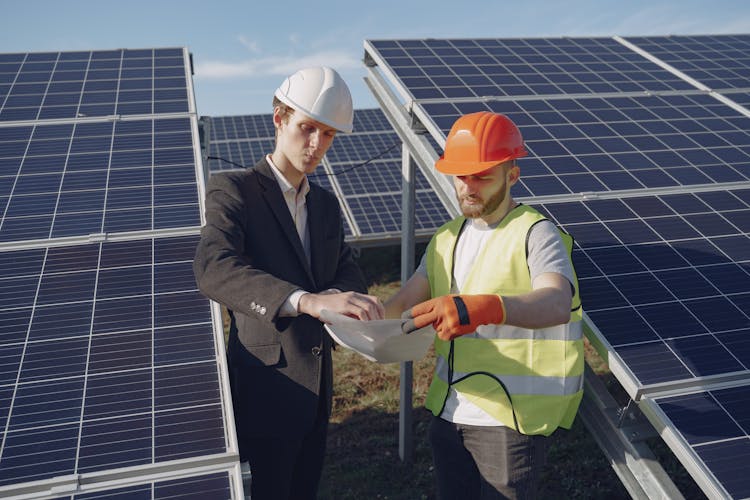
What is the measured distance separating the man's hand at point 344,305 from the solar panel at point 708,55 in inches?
260

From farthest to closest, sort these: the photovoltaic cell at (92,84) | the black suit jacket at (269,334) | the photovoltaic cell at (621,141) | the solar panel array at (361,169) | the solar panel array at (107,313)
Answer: the solar panel array at (361,169) < the photovoltaic cell at (92,84) < the photovoltaic cell at (621,141) < the black suit jacket at (269,334) < the solar panel array at (107,313)

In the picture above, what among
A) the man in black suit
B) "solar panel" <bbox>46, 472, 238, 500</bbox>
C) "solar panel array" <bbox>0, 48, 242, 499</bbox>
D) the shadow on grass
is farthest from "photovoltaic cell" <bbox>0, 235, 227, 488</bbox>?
the shadow on grass

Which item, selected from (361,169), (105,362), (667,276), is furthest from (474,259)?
(361,169)

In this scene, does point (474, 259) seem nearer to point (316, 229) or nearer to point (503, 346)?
point (503, 346)

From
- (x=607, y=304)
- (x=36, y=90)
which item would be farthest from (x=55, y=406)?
(x=36, y=90)

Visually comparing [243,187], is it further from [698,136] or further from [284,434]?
[698,136]

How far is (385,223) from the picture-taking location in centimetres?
1189

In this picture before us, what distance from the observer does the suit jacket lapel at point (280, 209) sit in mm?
3396

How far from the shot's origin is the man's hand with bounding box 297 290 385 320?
2.89 meters

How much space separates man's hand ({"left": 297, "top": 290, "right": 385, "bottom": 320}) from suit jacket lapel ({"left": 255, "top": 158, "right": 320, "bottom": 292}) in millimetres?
491

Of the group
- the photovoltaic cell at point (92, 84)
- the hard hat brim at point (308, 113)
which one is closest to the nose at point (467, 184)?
the hard hat brim at point (308, 113)

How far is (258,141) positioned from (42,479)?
13.0 m

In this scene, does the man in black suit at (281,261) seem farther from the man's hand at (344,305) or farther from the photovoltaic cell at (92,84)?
the photovoltaic cell at (92,84)

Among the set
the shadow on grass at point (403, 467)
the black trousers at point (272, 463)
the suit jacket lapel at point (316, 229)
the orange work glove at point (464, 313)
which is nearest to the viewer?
the orange work glove at point (464, 313)
